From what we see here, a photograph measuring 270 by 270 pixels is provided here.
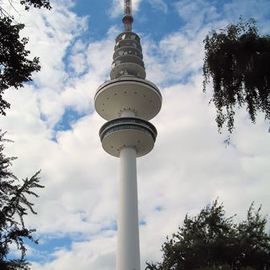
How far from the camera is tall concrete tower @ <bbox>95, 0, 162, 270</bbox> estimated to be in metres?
75.0

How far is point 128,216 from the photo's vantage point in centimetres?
7575

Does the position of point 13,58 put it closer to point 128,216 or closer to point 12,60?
point 12,60

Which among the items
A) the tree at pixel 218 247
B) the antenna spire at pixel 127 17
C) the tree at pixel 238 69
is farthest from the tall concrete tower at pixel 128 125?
the tree at pixel 238 69

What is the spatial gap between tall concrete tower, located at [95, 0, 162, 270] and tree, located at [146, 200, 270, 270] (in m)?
25.2

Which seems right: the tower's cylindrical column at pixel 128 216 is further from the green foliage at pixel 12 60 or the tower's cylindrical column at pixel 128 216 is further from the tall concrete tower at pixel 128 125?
the green foliage at pixel 12 60

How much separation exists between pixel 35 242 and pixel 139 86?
227ft

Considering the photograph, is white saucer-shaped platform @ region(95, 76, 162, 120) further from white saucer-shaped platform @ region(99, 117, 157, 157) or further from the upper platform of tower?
white saucer-shaped platform @ region(99, 117, 157, 157)

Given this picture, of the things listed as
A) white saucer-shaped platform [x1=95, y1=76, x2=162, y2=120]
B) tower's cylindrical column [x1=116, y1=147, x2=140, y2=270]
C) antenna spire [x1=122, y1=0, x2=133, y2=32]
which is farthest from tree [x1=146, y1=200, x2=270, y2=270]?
antenna spire [x1=122, y1=0, x2=133, y2=32]

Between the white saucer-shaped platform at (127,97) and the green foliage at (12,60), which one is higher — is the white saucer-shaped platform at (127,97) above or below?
above

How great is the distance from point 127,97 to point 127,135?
27.3 ft

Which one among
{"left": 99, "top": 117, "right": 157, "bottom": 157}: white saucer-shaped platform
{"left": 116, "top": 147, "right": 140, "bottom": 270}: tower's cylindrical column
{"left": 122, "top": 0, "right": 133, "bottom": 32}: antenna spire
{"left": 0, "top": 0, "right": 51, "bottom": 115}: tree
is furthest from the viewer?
{"left": 122, "top": 0, "right": 133, "bottom": 32}: antenna spire

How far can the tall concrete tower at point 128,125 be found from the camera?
75000 mm

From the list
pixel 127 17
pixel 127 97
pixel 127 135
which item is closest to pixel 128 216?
pixel 127 135

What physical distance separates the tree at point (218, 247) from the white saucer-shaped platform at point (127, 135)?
114 ft
